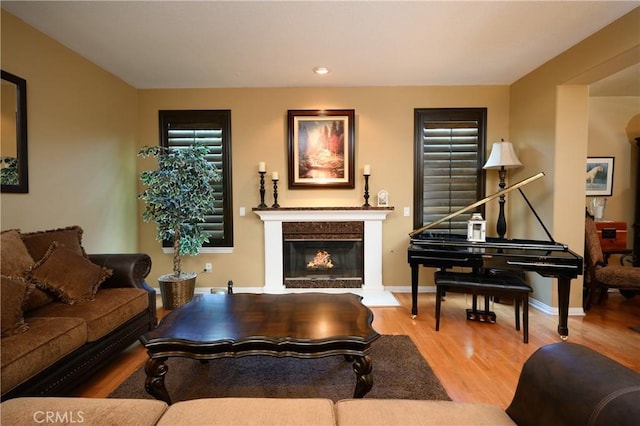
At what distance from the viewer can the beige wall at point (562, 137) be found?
3.04 metres

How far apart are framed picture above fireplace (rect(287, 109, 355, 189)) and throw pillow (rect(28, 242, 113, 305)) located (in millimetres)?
2495

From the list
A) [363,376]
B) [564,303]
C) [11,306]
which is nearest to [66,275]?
[11,306]

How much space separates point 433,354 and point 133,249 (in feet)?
12.9

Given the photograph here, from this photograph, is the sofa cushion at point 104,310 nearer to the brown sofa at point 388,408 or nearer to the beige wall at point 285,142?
the brown sofa at point 388,408

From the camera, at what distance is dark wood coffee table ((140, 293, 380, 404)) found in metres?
1.73

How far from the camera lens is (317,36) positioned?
9.41ft

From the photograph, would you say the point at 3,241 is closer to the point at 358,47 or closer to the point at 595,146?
the point at 358,47

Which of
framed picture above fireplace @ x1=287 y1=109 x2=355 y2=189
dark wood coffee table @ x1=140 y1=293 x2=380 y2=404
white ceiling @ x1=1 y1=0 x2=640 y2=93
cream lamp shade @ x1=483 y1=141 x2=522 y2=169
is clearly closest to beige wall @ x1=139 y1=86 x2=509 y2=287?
framed picture above fireplace @ x1=287 y1=109 x2=355 y2=189

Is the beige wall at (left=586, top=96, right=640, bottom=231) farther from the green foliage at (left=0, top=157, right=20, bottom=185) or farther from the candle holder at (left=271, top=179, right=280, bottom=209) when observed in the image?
the green foliage at (left=0, top=157, right=20, bottom=185)

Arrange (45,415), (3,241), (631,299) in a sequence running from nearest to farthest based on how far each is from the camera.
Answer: (45,415) < (3,241) < (631,299)

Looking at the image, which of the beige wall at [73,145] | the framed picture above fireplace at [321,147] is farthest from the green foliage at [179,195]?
the framed picture above fireplace at [321,147]

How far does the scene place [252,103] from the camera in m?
4.25

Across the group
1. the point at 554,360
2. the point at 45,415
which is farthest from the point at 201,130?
the point at 554,360

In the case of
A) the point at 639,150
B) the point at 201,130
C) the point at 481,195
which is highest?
the point at 201,130
